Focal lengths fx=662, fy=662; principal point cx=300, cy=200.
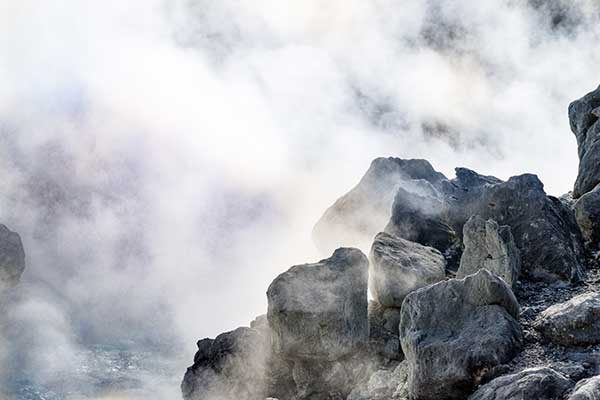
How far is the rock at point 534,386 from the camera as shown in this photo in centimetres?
2081

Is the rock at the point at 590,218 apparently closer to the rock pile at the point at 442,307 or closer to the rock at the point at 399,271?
the rock pile at the point at 442,307

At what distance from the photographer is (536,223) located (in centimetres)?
3778

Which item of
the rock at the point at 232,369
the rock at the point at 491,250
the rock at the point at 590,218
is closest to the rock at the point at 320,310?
the rock at the point at 232,369

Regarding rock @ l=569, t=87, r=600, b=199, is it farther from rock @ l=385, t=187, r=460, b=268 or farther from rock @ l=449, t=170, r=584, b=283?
rock @ l=385, t=187, r=460, b=268

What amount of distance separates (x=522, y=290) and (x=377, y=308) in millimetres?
10202

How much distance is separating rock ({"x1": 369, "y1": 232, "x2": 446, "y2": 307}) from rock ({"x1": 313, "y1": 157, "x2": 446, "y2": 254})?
16331 millimetres

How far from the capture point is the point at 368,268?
4134cm

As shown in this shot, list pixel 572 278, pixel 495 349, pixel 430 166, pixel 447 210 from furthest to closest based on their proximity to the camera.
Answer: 1. pixel 430 166
2. pixel 447 210
3. pixel 572 278
4. pixel 495 349

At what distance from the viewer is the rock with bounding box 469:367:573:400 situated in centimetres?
2081

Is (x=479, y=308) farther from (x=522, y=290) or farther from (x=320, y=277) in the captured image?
(x=320, y=277)

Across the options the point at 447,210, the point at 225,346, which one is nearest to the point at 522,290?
the point at 447,210

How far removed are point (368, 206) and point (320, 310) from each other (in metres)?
24.0

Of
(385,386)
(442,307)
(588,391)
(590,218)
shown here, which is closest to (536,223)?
(590,218)

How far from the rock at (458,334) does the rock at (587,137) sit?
Result: 17.7 m
